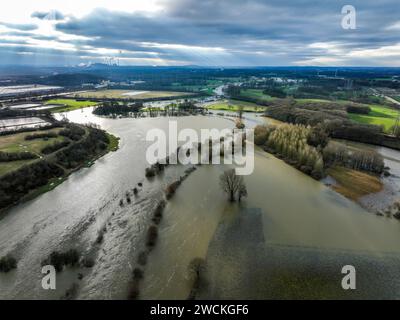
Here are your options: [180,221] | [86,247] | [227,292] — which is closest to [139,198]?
[180,221]

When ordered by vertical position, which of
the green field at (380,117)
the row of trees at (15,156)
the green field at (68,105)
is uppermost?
the green field at (68,105)

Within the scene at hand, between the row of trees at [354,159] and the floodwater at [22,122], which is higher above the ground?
the floodwater at [22,122]

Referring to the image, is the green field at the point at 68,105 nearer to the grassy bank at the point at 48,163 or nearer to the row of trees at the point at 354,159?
the grassy bank at the point at 48,163

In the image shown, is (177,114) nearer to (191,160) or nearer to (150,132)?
(150,132)

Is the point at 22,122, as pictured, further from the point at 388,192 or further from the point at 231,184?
the point at 388,192

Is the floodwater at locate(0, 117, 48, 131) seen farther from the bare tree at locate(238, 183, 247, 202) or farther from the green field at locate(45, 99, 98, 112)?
the bare tree at locate(238, 183, 247, 202)

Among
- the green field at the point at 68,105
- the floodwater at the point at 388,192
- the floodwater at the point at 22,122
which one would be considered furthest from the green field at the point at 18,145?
the green field at the point at 68,105
